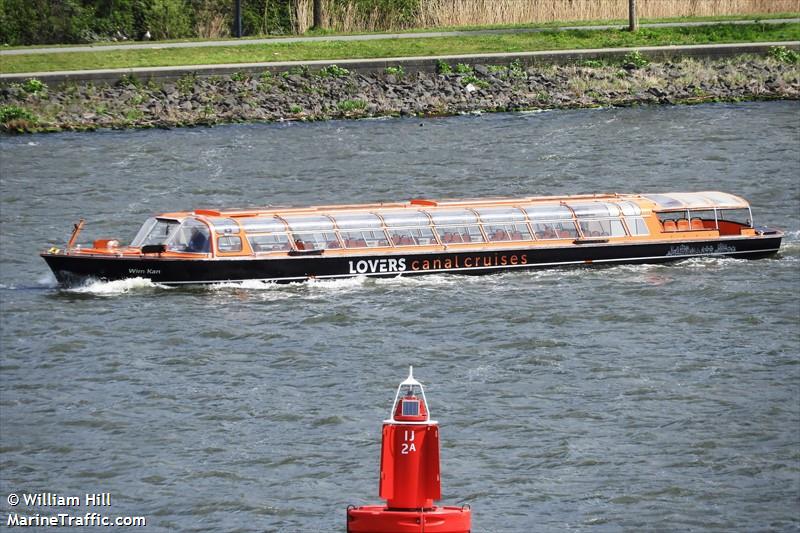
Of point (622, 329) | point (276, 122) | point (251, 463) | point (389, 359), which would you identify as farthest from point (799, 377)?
point (276, 122)

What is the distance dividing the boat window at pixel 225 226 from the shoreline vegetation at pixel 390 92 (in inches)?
1012

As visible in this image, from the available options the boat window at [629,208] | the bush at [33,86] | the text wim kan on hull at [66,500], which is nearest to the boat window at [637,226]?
the boat window at [629,208]

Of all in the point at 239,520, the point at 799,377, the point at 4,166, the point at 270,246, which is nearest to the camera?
the point at 239,520

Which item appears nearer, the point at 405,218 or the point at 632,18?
the point at 405,218

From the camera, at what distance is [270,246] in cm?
4331

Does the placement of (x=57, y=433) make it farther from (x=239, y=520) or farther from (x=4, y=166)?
(x=4, y=166)

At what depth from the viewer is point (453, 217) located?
147ft

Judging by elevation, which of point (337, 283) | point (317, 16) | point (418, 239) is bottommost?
point (337, 283)

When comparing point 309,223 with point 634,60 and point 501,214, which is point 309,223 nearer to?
point 501,214

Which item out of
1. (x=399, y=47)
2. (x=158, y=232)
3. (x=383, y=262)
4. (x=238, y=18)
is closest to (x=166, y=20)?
(x=238, y=18)

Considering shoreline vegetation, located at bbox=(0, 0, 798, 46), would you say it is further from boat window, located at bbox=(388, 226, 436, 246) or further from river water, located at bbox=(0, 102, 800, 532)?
boat window, located at bbox=(388, 226, 436, 246)

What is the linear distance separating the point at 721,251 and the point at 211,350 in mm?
16776

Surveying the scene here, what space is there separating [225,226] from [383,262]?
437 cm

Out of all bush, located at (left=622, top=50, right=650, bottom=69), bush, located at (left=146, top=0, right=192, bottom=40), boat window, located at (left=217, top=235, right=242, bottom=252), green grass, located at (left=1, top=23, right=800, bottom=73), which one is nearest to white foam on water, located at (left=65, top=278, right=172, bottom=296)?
boat window, located at (left=217, top=235, right=242, bottom=252)
